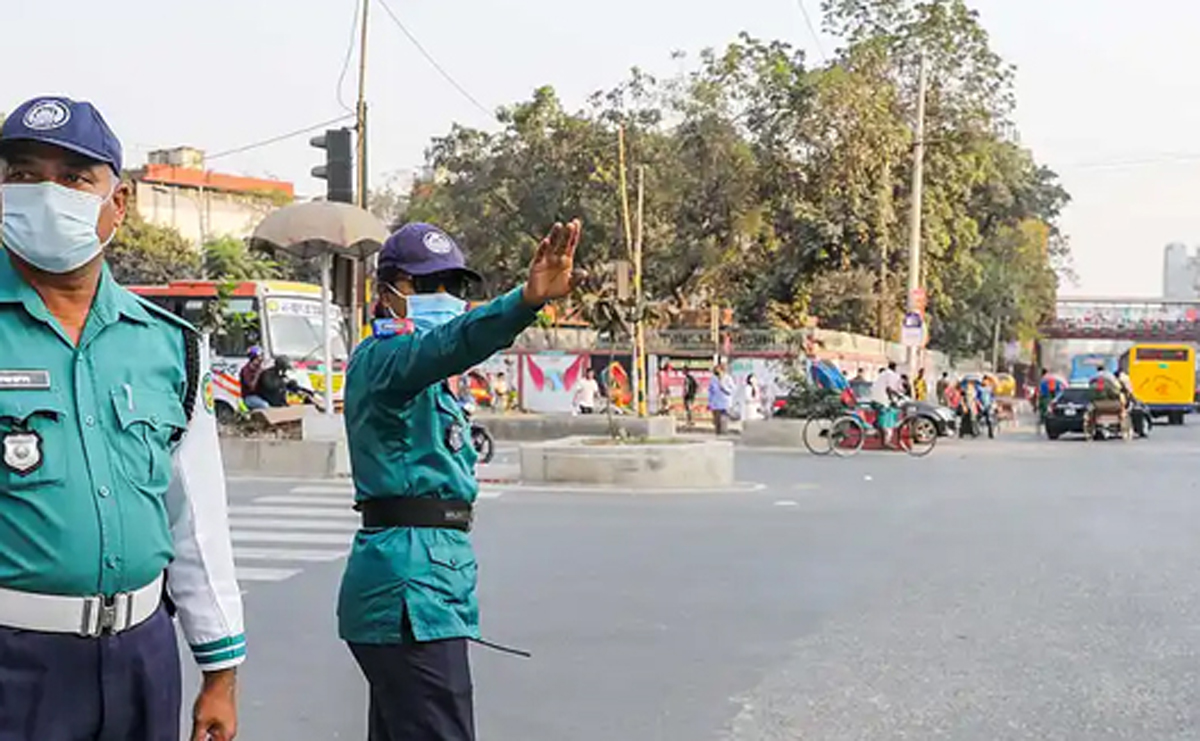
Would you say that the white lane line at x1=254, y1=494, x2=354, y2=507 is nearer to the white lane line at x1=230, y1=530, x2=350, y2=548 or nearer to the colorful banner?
the white lane line at x1=230, y1=530, x2=350, y2=548

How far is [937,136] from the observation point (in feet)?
127

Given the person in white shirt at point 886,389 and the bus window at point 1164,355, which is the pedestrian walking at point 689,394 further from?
the bus window at point 1164,355

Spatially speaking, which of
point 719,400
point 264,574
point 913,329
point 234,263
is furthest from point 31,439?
point 234,263

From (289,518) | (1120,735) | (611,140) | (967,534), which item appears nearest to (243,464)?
(289,518)

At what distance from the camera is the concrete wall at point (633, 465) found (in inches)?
679

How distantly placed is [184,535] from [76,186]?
2.36ft

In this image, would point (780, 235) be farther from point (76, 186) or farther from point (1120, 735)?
point (76, 186)

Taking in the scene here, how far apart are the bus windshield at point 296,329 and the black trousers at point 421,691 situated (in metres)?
24.0

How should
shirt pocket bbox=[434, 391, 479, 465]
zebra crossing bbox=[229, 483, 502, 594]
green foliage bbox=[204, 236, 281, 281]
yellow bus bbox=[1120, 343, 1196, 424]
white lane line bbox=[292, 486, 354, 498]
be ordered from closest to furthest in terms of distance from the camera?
1. shirt pocket bbox=[434, 391, 479, 465]
2. zebra crossing bbox=[229, 483, 502, 594]
3. white lane line bbox=[292, 486, 354, 498]
4. yellow bus bbox=[1120, 343, 1196, 424]
5. green foliage bbox=[204, 236, 281, 281]

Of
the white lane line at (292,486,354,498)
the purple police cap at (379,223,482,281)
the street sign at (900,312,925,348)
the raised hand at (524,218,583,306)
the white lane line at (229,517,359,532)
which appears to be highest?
the street sign at (900,312,925,348)

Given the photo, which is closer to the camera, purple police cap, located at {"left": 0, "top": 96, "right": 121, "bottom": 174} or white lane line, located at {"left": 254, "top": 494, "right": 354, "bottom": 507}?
purple police cap, located at {"left": 0, "top": 96, "right": 121, "bottom": 174}

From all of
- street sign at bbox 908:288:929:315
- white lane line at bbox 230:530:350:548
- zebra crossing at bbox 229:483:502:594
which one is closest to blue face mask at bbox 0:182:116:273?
zebra crossing at bbox 229:483:502:594

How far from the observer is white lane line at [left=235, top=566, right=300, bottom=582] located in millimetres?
10367

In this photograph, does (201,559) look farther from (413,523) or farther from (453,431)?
(453,431)
